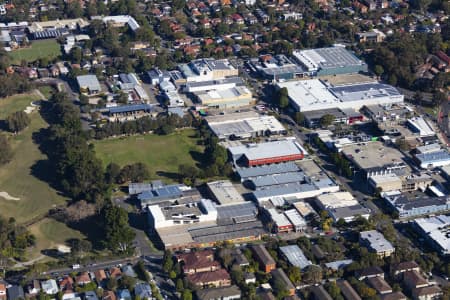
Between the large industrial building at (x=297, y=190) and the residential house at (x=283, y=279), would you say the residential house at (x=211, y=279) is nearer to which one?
the residential house at (x=283, y=279)

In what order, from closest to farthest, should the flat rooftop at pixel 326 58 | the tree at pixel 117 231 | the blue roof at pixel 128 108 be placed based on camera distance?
the tree at pixel 117 231 → the blue roof at pixel 128 108 → the flat rooftop at pixel 326 58

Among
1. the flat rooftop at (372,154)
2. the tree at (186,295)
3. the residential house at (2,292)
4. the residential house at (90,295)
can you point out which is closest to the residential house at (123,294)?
the residential house at (90,295)

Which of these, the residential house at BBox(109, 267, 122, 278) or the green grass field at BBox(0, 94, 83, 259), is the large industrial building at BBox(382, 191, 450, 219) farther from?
the green grass field at BBox(0, 94, 83, 259)

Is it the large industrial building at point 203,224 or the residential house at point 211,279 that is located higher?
the residential house at point 211,279

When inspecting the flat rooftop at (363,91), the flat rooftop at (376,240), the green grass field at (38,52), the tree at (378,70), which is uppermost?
the tree at (378,70)

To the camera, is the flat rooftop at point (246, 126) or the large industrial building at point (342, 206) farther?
the flat rooftop at point (246, 126)

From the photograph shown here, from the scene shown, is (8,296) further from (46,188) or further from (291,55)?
(291,55)
